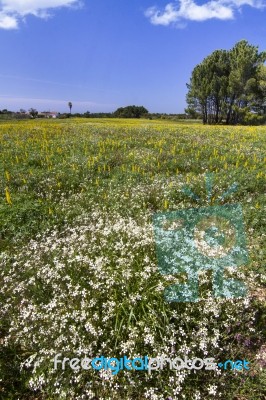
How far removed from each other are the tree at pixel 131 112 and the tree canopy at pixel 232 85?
3226 centimetres

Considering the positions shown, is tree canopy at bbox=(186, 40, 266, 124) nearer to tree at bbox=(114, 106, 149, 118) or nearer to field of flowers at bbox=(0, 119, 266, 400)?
tree at bbox=(114, 106, 149, 118)

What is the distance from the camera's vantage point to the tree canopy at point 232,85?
51.6 m

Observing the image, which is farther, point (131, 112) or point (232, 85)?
point (131, 112)

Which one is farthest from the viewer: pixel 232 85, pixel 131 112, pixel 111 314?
pixel 131 112

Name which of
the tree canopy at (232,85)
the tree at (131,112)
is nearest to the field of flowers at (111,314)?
the tree canopy at (232,85)

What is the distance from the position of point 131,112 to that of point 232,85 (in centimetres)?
4324

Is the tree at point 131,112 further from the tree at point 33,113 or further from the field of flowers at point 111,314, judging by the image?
the field of flowers at point 111,314

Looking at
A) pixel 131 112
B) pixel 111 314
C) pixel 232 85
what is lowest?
pixel 111 314

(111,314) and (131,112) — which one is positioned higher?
(131,112)

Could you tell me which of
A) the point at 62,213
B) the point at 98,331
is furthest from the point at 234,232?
the point at 62,213

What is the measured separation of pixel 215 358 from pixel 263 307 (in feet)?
4.30

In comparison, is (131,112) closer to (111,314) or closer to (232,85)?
(232,85)

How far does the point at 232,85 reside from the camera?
5256cm

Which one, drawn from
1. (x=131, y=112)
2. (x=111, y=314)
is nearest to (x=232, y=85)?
(x=131, y=112)
